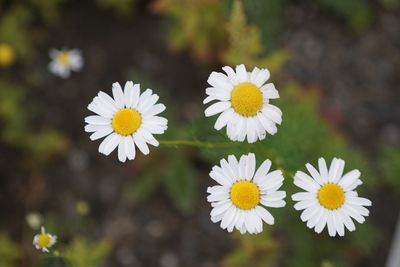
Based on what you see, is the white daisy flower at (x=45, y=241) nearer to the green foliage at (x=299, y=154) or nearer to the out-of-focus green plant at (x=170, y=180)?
the green foliage at (x=299, y=154)

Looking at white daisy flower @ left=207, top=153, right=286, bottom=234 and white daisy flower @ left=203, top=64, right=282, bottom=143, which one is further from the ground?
white daisy flower @ left=203, top=64, right=282, bottom=143

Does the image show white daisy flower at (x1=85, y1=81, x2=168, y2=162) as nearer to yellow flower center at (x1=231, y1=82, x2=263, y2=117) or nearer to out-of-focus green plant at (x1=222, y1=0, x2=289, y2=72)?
yellow flower center at (x1=231, y1=82, x2=263, y2=117)

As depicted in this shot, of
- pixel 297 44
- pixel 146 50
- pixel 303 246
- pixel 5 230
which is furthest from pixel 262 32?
pixel 5 230

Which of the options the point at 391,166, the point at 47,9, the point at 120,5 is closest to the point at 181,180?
the point at 391,166

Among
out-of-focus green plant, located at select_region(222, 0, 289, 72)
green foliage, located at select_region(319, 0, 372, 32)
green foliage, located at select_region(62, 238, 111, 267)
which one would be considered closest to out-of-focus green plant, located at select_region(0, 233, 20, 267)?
green foliage, located at select_region(62, 238, 111, 267)

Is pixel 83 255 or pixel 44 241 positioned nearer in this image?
pixel 44 241

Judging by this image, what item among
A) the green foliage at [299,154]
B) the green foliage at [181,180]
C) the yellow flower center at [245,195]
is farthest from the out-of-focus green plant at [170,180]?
the yellow flower center at [245,195]

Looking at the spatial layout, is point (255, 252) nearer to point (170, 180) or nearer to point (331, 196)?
point (170, 180)
